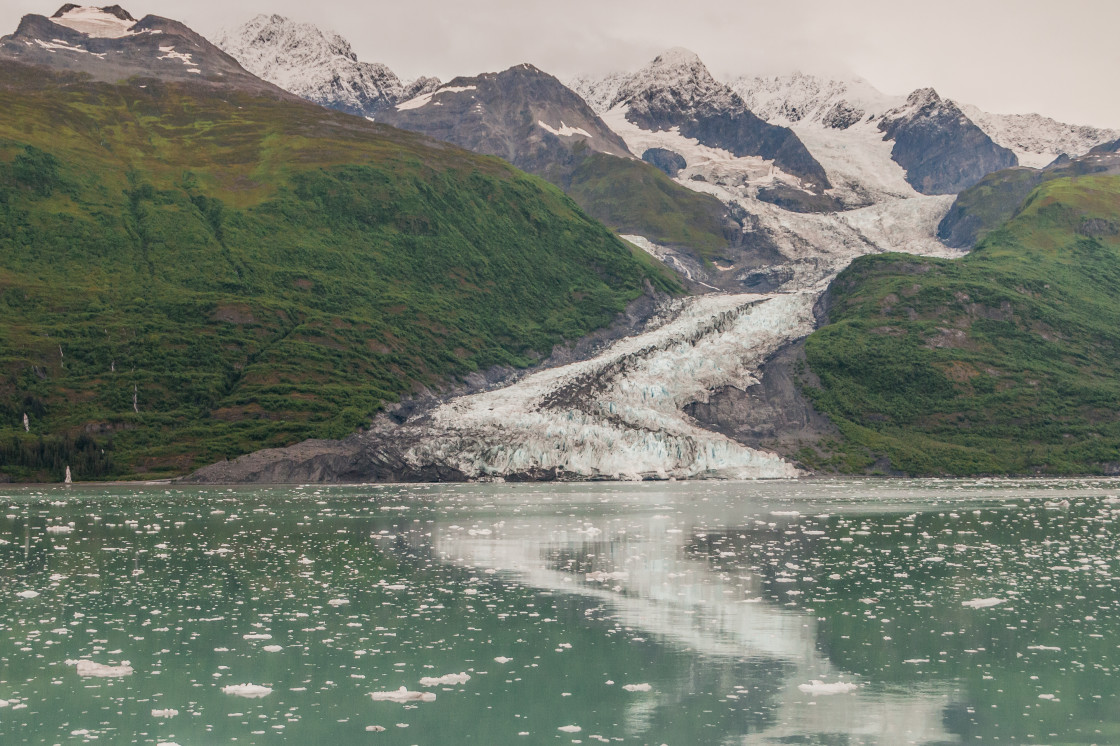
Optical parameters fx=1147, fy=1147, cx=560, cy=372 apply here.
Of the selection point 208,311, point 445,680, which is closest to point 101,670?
point 445,680

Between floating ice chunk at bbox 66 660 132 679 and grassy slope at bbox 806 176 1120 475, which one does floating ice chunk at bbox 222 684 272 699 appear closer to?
floating ice chunk at bbox 66 660 132 679

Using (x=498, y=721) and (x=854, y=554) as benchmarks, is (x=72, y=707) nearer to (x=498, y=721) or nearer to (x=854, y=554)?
(x=498, y=721)

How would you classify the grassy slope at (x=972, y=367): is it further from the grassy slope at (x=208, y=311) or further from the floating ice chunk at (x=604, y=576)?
the floating ice chunk at (x=604, y=576)

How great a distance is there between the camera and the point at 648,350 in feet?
497

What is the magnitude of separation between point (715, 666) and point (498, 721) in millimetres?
7129

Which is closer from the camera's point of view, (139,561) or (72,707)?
(72,707)

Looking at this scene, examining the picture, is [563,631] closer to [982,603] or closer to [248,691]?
[248,691]

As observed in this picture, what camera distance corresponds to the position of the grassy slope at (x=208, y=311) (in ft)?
388

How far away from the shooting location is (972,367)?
150m

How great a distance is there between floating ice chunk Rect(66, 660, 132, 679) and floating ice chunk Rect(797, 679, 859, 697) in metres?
16.4

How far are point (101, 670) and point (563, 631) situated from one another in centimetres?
1242

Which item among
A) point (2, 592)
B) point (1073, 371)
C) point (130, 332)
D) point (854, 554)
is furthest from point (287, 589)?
point (1073, 371)

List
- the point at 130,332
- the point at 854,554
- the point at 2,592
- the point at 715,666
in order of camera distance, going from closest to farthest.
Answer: the point at 715,666 → the point at 2,592 → the point at 854,554 → the point at 130,332

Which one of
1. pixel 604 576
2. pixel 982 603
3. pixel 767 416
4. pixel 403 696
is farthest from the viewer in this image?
pixel 767 416
